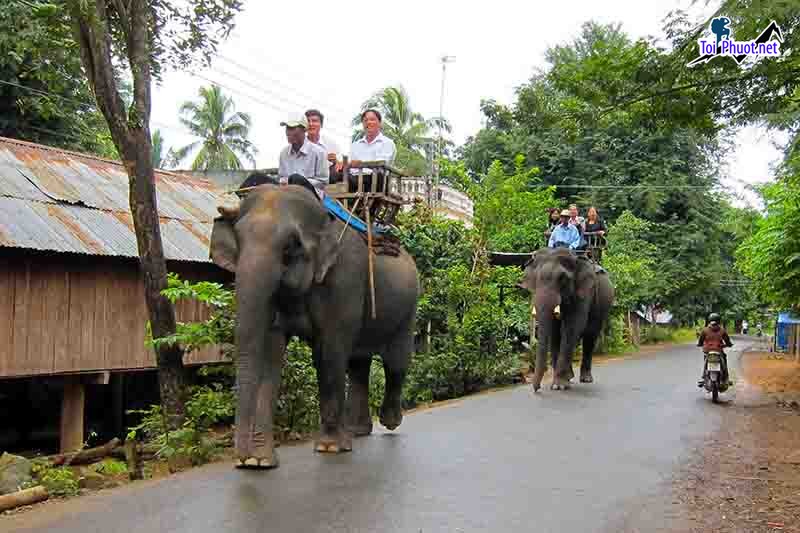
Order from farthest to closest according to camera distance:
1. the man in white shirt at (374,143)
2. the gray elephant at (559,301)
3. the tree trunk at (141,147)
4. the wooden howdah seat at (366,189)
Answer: the gray elephant at (559,301), the tree trunk at (141,147), the man in white shirt at (374,143), the wooden howdah seat at (366,189)

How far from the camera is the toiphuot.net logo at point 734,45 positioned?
8453 millimetres

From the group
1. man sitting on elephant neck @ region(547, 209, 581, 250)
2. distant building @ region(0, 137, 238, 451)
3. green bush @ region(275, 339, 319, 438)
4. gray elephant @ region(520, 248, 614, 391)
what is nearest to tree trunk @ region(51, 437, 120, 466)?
distant building @ region(0, 137, 238, 451)

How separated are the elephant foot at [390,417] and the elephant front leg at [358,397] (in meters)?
0.19

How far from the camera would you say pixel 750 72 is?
9.23 m

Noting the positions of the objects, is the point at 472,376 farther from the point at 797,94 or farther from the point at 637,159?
the point at 637,159

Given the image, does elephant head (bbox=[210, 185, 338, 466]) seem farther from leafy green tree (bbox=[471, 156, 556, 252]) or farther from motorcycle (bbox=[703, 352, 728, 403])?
leafy green tree (bbox=[471, 156, 556, 252])

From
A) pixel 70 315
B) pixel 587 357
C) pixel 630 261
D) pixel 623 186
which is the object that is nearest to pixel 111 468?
pixel 70 315

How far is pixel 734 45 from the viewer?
890 centimetres

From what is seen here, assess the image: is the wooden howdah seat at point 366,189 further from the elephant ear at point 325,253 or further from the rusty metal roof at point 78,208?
the rusty metal roof at point 78,208

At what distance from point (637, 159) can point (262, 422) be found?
1264 inches

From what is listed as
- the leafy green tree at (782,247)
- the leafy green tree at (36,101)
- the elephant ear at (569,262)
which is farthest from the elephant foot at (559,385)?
the leafy green tree at (36,101)

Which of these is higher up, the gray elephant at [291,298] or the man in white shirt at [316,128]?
the man in white shirt at [316,128]

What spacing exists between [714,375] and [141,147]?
8.92m

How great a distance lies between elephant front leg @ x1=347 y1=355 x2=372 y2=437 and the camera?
8.89m
